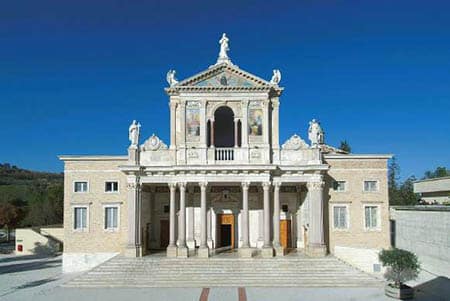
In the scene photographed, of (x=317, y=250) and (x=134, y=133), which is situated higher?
(x=134, y=133)

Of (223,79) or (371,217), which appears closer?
(223,79)

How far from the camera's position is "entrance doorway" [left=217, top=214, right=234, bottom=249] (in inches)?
1378

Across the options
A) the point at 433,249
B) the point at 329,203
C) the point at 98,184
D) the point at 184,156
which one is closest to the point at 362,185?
the point at 329,203

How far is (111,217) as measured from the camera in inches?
1318

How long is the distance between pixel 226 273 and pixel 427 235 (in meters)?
14.8

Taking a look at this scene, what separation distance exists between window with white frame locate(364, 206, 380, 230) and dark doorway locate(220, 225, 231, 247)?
10.4 metres

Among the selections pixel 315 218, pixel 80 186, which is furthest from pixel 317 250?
pixel 80 186

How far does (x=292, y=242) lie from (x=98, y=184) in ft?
51.0

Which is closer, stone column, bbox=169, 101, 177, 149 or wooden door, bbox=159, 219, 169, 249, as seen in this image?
stone column, bbox=169, 101, 177, 149

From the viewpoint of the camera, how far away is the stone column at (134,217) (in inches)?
1220

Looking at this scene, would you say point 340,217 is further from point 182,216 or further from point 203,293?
point 203,293

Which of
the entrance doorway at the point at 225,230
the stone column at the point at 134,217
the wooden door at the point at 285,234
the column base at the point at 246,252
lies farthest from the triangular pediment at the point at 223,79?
the column base at the point at 246,252

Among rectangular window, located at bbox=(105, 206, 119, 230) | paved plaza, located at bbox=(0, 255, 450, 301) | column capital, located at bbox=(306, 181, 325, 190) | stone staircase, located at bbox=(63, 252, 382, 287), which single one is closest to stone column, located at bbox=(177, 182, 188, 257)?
stone staircase, located at bbox=(63, 252, 382, 287)

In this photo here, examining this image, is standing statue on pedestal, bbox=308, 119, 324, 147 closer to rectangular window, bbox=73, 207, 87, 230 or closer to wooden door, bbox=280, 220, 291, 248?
wooden door, bbox=280, 220, 291, 248
